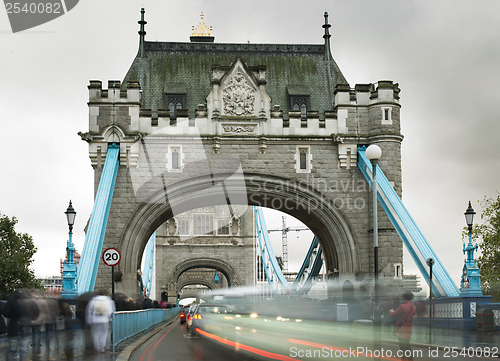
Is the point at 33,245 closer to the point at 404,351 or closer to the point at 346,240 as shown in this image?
the point at 346,240

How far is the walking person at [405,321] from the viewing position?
8.64 m

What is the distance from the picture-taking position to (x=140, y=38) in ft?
97.6

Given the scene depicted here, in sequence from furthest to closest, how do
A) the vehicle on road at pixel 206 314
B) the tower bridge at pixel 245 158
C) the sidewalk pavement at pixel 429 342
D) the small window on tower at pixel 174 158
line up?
the small window on tower at pixel 174 158 → the tower bridge at pixel 245 158 → the vehicle on road at pixel 206 314 → the sidewalk pavement at pixel 429 342

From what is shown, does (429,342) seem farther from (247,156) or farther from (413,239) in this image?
(247,156)

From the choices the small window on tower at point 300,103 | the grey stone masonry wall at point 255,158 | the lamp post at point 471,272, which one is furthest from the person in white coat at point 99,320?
the small window on tower at point 300,103

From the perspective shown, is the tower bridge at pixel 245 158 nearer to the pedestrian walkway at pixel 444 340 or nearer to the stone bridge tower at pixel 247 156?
the stone bridge tower at pixel 247 156

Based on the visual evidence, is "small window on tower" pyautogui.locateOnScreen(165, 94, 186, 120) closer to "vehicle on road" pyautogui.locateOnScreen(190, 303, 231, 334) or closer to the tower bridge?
the tower bridge

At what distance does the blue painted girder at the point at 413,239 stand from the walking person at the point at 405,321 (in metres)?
12.6

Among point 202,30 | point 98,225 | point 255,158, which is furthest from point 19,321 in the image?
point 202,30

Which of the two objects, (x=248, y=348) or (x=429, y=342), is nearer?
(x=429, y=342)

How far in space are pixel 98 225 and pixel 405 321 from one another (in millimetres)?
15438

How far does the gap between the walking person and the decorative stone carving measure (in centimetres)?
1722

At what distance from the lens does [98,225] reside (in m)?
23.3

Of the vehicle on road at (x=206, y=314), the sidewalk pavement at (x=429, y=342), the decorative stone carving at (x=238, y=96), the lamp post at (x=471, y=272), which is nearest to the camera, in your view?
the sidewalk pavement at (x=429, y=342)
